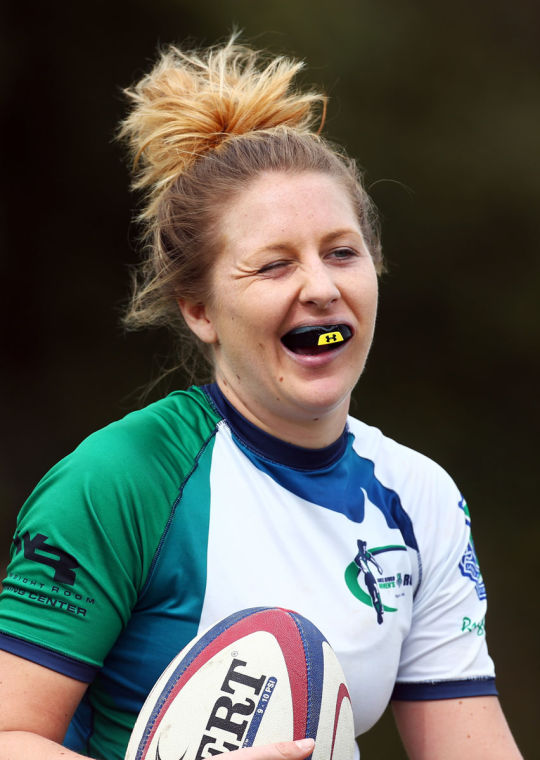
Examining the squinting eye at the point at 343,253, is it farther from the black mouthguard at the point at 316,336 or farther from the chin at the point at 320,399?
the chin at the point at 320,399

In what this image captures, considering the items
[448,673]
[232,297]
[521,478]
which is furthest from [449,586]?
[521,478]

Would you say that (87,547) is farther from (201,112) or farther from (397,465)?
(201,112)

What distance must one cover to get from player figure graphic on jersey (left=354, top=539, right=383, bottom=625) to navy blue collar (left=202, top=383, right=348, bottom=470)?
191 millimetres

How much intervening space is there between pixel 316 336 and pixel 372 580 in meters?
0.50

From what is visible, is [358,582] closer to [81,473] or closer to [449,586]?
[449,586]

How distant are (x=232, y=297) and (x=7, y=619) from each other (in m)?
0.74

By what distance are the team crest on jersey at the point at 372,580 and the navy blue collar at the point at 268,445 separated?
0.63ft

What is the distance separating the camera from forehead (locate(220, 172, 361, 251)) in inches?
80.1

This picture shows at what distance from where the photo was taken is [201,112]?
2270 millimetres

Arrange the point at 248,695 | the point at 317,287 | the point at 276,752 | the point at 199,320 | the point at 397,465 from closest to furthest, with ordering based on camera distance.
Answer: the point at 276,752, the point at 248,695, the point at 317,287, the point at 199,320, the point at 397,465

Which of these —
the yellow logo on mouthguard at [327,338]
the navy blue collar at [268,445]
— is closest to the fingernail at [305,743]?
the navy blue collar at [268,445]

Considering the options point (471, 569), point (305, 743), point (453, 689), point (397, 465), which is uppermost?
point (397, 465)

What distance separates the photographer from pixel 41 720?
169cm

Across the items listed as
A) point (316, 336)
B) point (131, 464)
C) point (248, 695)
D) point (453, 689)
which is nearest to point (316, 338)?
point (316, 336)
